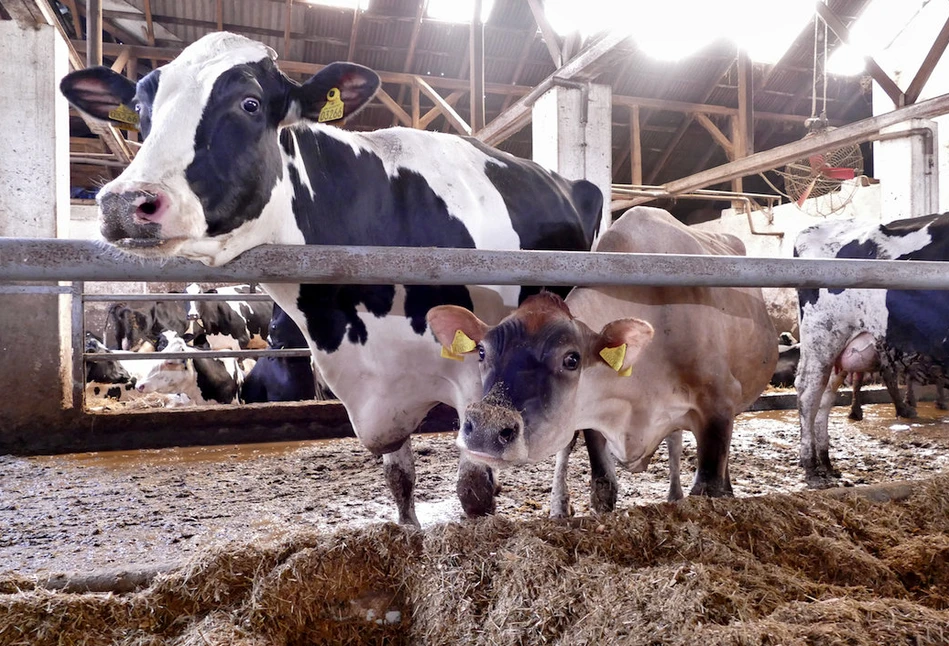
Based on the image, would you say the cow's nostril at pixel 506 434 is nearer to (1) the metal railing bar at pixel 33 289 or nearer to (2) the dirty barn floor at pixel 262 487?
(2) the dirty barn floor at pixel 262 487

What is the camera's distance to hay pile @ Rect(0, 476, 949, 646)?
134 centimetres

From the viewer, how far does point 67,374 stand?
5.18m

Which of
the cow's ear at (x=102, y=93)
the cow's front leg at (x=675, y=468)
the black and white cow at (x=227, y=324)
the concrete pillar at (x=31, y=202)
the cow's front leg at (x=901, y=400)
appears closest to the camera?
the cow's ear at (x=102, y=93)

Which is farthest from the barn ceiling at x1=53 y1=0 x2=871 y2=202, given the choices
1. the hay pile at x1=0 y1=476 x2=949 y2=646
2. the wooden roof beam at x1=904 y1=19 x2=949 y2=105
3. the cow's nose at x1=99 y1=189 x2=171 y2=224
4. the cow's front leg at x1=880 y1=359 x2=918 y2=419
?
the cow's nose at x1=99 y1=189 x2=171 y2=224

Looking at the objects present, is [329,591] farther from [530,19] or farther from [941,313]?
[530,19]

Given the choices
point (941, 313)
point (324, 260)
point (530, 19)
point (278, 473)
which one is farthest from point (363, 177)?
point (530, 19)

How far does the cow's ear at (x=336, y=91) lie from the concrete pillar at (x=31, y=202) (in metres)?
3.71

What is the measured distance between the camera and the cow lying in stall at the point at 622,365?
209 centimetres

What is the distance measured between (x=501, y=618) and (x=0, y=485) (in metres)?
4.09

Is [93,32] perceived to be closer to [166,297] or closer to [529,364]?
[166,297]

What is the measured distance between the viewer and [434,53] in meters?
10.6

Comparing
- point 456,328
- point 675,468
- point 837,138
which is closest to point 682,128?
point 837,138

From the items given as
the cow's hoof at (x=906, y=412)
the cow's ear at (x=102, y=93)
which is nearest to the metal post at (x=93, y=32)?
the cow's ear at (x=102, y=93)

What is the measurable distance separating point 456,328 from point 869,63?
5.88 m
